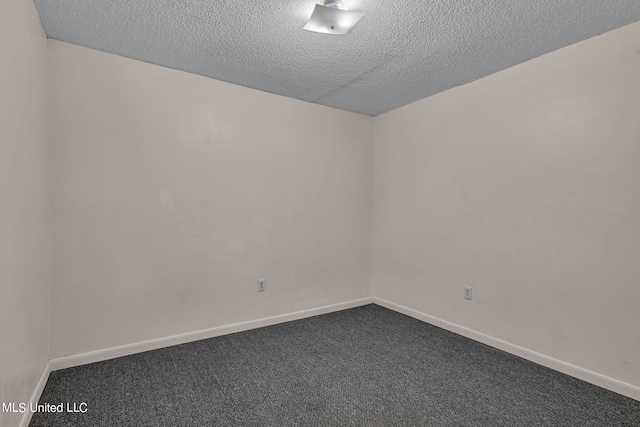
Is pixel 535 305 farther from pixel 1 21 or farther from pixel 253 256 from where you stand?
pixel 1 21

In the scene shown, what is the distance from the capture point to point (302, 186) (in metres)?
3.52

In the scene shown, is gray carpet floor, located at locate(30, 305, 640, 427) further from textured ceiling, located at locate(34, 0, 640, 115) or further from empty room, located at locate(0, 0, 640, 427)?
textured ceiling, located at locate(34, 0, 640, 115)

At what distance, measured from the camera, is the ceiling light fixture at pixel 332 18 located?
186 centimetres

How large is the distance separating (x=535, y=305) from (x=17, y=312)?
10.5ft

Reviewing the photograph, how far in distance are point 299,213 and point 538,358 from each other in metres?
2.36

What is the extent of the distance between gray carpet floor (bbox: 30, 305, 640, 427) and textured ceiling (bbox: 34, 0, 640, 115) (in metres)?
2.28

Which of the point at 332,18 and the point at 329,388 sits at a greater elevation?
the point at 332,18

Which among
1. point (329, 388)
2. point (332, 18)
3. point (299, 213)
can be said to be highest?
point (332, 18)

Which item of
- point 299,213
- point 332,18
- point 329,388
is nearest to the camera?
point 332,18

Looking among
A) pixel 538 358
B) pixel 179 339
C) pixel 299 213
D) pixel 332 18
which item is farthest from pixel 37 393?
pixel 538 358

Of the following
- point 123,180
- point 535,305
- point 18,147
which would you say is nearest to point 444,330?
point 535,305

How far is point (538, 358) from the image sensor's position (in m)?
2.48

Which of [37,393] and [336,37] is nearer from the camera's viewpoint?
[37,393]

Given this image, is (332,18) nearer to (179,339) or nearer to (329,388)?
(329,388)
